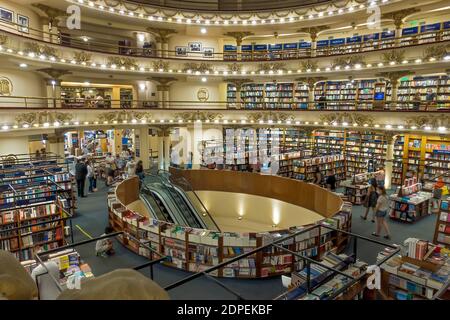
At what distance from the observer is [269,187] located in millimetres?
13430

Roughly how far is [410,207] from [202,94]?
14.2 metres

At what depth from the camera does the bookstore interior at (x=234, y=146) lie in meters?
7.29

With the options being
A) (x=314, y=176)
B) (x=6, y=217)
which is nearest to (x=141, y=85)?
(x=314, y=176)

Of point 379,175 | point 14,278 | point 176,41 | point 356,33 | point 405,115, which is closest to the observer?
point 14,278

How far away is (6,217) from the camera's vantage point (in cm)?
725

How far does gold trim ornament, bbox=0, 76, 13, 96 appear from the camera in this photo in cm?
1341

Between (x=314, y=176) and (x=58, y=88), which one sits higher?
(x=58, y=88)

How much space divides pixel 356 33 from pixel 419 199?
10.9 meters

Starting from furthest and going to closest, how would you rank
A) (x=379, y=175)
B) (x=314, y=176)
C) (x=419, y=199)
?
(x=314, y=176)
(x=379, y=175)
(x=419, y=199)

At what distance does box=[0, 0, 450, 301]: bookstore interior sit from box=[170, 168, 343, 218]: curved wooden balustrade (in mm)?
64

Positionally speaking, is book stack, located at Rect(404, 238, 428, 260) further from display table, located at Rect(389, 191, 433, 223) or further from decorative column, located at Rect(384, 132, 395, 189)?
decorative column, located at Rect(384, 132, 395, 189)

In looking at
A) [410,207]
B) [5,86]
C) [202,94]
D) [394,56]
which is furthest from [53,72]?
[410,207]

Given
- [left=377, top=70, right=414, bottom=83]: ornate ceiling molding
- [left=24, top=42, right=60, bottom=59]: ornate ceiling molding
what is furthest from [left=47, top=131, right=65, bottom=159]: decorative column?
[left=377, top=70, right=414, bottom=83]: ornate ceiling molding
